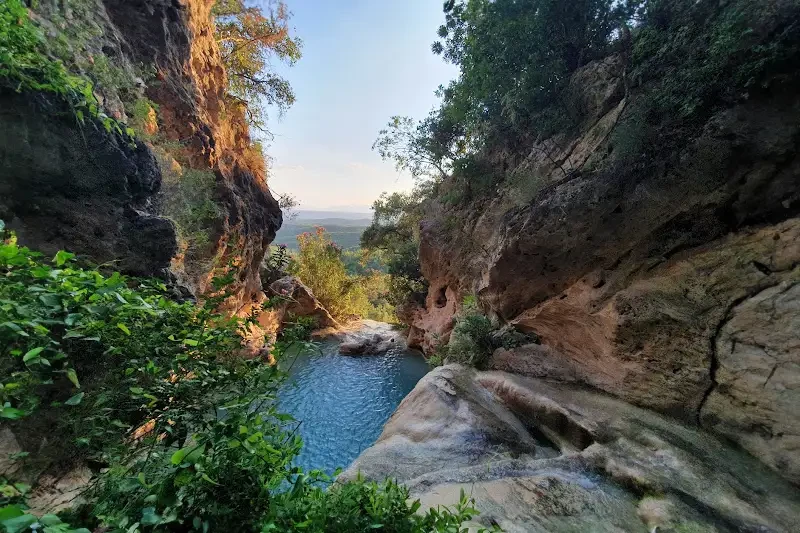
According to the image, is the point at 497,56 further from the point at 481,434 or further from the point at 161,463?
the point at 161,463

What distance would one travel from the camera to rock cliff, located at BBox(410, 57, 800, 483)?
424 centimetres

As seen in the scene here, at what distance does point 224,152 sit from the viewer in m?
12.3

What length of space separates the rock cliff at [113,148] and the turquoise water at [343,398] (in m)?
3.43

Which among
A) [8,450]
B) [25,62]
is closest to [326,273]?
[25,62]

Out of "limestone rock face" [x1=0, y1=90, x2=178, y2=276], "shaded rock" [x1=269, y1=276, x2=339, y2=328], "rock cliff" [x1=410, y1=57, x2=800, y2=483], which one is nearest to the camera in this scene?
"limestone rock face" [x1=0, y1=90, x2=178, y2=276]

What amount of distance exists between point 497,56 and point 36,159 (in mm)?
8378

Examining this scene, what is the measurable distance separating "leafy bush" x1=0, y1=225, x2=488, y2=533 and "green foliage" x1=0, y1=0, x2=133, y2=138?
93.5 inches

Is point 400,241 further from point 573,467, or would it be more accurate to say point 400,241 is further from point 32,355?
point 32,355

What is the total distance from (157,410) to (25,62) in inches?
158

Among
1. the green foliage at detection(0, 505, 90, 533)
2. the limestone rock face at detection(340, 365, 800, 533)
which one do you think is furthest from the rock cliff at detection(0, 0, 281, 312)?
the limestone rock face at detection(340, 365, 800, 533)

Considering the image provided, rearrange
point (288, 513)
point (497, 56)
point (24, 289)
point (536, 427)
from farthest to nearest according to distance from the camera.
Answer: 1. point (497, 56)
2. point (536, 427)
3. point (288, 513)
4. point (24, 289)

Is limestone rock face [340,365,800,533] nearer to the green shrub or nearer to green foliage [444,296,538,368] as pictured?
green foliage [444,296,538,368]

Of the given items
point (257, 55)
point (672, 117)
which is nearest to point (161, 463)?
point (672, 117)

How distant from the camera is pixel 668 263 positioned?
550cm
